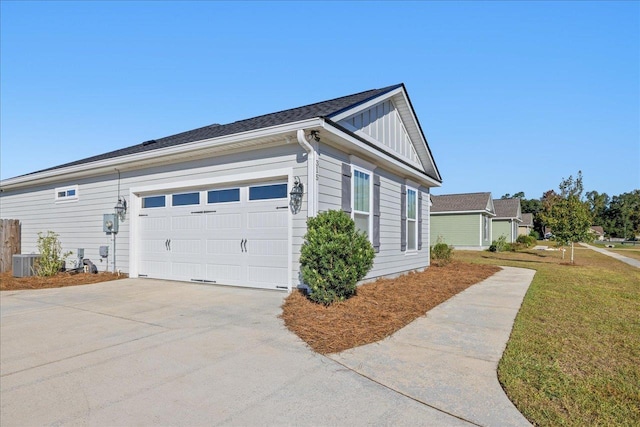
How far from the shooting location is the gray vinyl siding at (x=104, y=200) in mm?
7004

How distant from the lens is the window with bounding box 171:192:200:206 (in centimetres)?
850

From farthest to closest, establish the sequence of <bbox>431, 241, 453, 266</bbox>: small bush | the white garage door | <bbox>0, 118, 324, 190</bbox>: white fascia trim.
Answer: <bbox>431, 241, 453, 266</bbox>: small bush, the white garage door, <bbox>0, 118, 324, 190</bbox>: white fascia trim

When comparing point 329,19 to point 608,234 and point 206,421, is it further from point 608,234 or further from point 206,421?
point 608,234

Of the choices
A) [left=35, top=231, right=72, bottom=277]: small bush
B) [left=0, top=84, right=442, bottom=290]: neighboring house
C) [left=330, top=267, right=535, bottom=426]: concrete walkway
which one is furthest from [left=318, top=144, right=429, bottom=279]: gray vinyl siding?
[left=35, top=231, right=72, bottom=277]: small bush

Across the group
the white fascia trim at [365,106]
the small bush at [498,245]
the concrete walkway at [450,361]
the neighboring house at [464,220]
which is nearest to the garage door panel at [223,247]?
the white fascia trim at [365,106]

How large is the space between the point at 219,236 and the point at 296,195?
92.9 inches

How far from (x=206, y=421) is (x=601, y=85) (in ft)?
45.5

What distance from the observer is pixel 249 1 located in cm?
959

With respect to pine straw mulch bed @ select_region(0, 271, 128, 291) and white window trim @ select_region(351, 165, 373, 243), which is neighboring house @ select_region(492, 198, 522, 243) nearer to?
white window trim @ select_region(351, 165, 373, 243)

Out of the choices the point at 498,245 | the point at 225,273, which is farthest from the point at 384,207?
the point at 498,245

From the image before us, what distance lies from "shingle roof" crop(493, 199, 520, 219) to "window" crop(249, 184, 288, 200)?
3156 cm

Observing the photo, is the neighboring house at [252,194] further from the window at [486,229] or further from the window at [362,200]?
the window at [486,229]

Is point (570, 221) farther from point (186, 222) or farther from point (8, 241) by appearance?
point (8, 241)

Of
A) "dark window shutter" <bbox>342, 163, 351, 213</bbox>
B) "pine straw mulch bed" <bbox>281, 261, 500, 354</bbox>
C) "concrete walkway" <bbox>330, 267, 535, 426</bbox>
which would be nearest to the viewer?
"concrete walkway" <bbox>330, 267, 535, 426</bbox>
